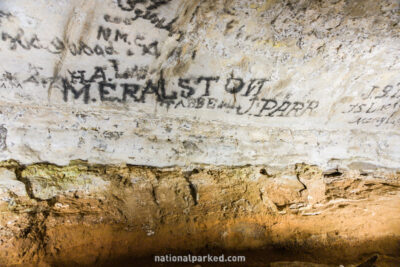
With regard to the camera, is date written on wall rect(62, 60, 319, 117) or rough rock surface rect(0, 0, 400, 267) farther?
date written on wall rect(62, 60, 319, 117)

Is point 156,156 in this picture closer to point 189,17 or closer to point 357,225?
point 189,17

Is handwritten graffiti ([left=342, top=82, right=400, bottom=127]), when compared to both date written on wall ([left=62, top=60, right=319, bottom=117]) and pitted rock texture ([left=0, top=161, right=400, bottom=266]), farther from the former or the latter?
pitted rock texture ([left=0, top=161, right=400, bottom=266])

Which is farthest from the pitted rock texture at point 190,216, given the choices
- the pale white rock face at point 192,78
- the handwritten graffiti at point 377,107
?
the handwritten graffiti at point 377,107

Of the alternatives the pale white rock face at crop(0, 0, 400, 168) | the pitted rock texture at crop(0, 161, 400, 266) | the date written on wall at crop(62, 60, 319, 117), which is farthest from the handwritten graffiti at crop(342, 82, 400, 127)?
the pitted rock texture at crop(0, 161, 400, 266)

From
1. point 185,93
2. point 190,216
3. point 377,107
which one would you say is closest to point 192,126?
point 185,93

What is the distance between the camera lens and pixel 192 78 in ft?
6.68

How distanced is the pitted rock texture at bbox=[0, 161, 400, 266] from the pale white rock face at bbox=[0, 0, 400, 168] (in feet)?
0.50

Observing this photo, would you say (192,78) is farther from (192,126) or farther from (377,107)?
(377,107)

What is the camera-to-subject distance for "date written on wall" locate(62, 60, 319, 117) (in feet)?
6.31

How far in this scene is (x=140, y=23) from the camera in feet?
5.60

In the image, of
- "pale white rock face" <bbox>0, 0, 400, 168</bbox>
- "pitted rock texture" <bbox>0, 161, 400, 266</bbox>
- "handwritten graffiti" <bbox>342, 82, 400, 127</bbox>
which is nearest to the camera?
"pale white rock face" <bbox>0, 0, 400, 168</bbox>

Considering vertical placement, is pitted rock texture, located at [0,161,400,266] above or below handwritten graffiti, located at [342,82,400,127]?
below

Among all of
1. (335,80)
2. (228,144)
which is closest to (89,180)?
(228,144)

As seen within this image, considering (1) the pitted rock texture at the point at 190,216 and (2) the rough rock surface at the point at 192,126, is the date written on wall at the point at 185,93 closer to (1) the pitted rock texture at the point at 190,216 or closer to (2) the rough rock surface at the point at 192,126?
(2) the rough rock surface at the point at 192,126
